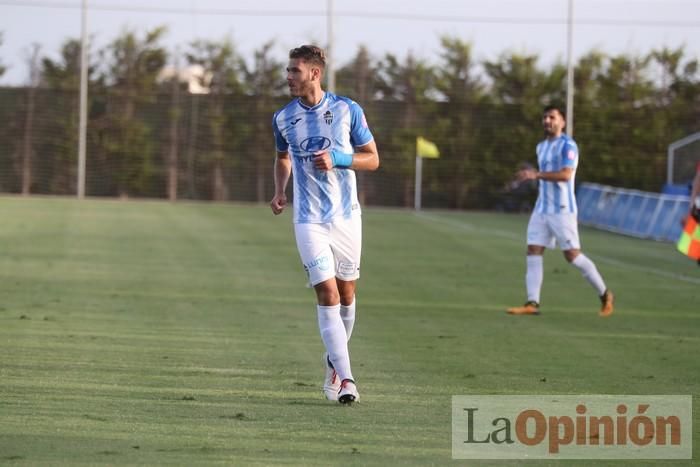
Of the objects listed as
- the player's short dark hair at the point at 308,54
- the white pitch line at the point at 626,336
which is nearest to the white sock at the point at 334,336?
the player's short dark hair at the point at 308,54

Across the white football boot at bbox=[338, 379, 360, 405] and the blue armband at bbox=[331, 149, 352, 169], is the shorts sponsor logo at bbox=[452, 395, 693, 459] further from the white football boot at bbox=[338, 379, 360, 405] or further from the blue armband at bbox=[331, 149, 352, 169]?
the blue armband at bbox=[331, 149, 352, 169]

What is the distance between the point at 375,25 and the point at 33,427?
38069 millimetres

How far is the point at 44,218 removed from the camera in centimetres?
3080

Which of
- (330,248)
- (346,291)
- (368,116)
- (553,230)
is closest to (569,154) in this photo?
(553,230)

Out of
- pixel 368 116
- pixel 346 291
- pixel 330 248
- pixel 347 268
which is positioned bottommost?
pixel 346 291

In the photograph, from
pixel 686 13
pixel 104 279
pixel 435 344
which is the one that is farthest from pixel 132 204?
pixel 435 344

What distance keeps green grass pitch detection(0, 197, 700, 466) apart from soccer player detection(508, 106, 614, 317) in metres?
0.28

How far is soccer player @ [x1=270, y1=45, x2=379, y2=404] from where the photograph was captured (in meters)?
8.98

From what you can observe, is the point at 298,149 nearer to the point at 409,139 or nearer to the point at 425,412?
the point at 425,412

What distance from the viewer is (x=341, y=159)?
8.88 meters

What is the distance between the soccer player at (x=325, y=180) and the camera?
29.5 ft

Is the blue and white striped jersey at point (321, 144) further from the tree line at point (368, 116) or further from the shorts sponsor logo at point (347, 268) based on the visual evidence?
the tree line at point (368, 116)

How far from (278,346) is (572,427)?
13.8ft

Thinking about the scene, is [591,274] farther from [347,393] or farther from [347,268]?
[347,393]
